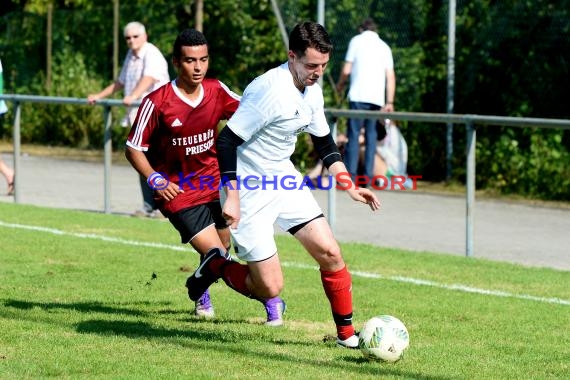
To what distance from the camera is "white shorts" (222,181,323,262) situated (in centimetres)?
715

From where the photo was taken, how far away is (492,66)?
17172 mm

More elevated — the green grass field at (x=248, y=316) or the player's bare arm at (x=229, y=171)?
the player's bare arm at (x=229, y=171)

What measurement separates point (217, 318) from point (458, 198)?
8244 mm

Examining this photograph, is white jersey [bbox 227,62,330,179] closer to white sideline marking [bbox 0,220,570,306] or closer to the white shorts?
the white shorts

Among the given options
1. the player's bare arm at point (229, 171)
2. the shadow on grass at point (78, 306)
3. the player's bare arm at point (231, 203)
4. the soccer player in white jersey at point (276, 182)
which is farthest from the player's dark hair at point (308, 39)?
the shadow on grass at point (78, 306)

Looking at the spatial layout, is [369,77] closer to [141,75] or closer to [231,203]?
[141,75]

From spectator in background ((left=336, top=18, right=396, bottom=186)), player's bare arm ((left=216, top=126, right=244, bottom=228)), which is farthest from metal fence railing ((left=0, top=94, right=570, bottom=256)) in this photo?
player's bare arm ((left=216, top=126, right=244, bottom=228))

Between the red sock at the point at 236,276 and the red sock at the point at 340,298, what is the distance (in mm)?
542

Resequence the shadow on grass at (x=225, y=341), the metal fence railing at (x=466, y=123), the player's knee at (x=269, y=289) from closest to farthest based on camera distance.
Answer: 1. the shadow on grass at (x=225, y=341)
2. the player's knee at (x=269, y=289)
3. the metal fence railing at (x=466, y=123)

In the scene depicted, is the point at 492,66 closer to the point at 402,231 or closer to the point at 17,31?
the point at 402,231

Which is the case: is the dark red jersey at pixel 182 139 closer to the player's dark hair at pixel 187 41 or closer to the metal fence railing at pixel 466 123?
the player's dark hair at pixel 187 41

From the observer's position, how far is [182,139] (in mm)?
8117

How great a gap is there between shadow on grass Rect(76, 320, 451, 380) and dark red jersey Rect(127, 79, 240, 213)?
2.66ft

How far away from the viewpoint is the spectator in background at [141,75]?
13727 millimetres
